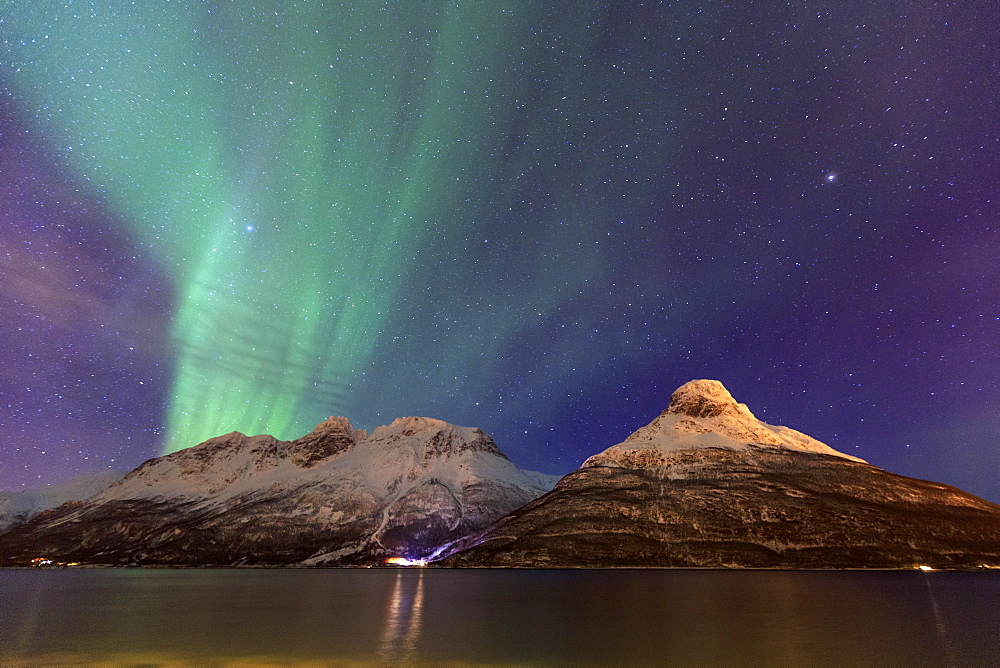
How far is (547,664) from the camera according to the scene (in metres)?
35.0

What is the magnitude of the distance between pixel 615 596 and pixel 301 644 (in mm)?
59916

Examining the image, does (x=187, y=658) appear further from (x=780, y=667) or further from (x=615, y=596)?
(x=615, y=596)

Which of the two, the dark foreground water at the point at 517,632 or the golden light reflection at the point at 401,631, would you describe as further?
the golden light reflection at the point at 401,631

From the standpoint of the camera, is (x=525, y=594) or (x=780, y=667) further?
(x=525, y=594)

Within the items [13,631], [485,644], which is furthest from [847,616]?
[13,631]

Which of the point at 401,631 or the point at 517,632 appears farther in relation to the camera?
the point at 401,631

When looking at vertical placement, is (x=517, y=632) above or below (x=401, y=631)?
above

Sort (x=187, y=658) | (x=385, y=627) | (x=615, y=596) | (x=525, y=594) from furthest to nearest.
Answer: (x=525, y=594)
(x=615, y=596)
(x=385, y=627)
(x=187, y=658)

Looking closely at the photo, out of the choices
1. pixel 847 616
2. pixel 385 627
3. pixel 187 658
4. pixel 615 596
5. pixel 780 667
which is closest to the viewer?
pixel 780 667

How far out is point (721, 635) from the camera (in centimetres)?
4681

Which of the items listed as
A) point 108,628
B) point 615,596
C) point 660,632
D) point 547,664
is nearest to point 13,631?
point 108,628

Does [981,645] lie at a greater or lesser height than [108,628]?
greater

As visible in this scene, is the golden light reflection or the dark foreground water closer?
the dark foreground water

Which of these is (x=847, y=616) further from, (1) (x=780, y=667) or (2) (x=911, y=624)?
(1) (x=780, y=667)
